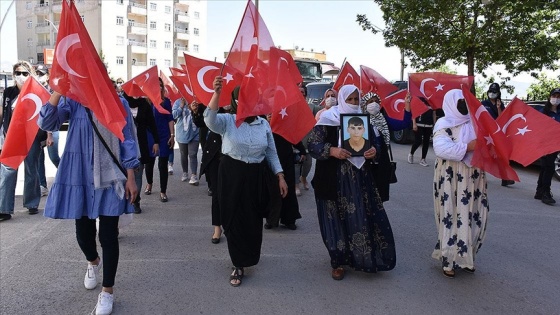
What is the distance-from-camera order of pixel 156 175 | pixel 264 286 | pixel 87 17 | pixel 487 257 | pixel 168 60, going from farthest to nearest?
1. pixel 168 60
2. pixel 87 17
3. pixel 156 175
4. pixel 487 257
5. pixel 264 286

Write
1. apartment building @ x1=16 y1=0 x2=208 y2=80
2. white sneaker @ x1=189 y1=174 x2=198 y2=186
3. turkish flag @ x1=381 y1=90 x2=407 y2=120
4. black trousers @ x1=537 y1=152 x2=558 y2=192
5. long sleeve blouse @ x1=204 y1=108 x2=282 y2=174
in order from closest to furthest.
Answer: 1. long sleeve blouse @ x1=204 y1=108 x2=282 y2=174
2. black trousers @ x1=537 y1=152 x2=558 y2=192
3. turkish flag @ x1=381 y1=90 x2=407 y2=120
4. white sneaker @ x1=189 y1=174 x2=198 y2=186
5. apartment building @ x1=16 y1=0 x2=208 y2=80

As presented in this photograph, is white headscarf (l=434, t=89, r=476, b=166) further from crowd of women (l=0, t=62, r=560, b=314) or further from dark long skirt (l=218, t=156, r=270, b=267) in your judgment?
dark long skirt (l=218, t=156, r=270, b=267)

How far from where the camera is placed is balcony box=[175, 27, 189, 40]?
67938 millimetres

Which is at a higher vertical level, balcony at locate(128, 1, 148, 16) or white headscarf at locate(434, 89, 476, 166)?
balcony at locate(128, 1, 148, 16)

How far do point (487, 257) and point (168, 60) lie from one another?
219ft

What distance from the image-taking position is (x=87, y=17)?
192ft

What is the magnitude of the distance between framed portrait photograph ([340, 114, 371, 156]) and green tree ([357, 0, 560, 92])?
37.4 ft

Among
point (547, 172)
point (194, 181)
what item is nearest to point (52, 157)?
point (194, 181)

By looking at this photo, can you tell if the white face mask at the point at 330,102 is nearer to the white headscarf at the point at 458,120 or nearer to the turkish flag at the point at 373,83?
the turkish flag at the point at 373,83

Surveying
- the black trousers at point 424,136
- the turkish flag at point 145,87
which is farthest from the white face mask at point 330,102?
the black trousers at point 424,136

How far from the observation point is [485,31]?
46.0 feet

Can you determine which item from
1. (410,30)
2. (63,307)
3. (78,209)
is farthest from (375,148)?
(410,30)

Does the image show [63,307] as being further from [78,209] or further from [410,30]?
[410,30]

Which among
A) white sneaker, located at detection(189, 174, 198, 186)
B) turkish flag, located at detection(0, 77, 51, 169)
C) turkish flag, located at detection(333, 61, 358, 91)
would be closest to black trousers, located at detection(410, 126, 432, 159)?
turkish flag, located at detection(333, 61, 358, 91)
